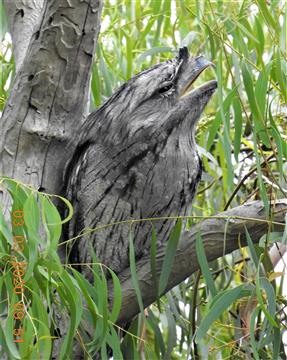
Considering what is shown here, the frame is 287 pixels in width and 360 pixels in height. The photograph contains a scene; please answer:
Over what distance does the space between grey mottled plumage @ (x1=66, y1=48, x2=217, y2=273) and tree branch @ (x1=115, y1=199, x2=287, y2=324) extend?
0.92 feet

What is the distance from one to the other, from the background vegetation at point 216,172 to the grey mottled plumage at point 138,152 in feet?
0.26

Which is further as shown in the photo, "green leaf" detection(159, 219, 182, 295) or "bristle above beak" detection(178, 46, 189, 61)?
"bristle above beak" detection(178, 46, 189, 61)

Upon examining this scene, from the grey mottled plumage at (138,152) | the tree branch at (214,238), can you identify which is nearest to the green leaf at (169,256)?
the tree branch at (214,238)

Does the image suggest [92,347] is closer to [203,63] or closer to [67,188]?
[67,188]

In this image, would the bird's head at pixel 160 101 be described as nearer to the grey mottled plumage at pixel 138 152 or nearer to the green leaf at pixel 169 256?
the grey mottled plumage at pixel 138 152

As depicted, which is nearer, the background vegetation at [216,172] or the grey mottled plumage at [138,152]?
the background vegetation at [216,172]

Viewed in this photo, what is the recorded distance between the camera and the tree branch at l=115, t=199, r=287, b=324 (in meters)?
2.08

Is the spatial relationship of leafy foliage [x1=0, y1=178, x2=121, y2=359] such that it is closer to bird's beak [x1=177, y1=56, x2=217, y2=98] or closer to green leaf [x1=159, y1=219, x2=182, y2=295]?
green leaf [x1=159, y1=219, x2=182, y2=295]

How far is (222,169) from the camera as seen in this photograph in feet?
9.55

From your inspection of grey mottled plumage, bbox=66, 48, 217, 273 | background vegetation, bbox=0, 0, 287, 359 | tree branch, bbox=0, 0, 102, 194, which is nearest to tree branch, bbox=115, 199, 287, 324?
background vegetation, bbox=0, 0, 287, 359

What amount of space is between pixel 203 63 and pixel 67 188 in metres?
0.47

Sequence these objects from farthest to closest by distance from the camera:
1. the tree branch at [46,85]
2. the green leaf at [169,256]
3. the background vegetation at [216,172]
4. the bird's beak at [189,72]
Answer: the bird's beak at [189,72] < the tree branch at [46,85] < the green leaf at [169,256] < the background vegetation at [216,172]

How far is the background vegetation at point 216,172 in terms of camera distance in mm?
1882

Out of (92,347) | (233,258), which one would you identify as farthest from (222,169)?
(92,347)
